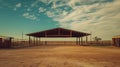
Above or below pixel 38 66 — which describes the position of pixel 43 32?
above

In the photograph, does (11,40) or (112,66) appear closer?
(112,66)

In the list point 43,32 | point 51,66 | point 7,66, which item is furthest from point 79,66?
point 43,32

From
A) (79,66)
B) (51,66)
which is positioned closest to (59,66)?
(51,66)

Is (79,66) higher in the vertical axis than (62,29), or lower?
lower

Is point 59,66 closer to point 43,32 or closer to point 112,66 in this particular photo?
point 112,66

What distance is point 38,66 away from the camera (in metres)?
9.22

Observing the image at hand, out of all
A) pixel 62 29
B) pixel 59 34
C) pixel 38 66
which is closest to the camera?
pixel 38 66

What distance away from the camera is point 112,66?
936cm

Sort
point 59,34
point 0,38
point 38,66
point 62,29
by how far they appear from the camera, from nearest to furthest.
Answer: point 38,66 < point 0,38 < point 62,29 < point 59,34

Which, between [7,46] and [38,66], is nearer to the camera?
[38,66]

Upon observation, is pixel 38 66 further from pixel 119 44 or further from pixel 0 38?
pixel 119 44

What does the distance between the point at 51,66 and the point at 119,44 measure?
3154 centimetres

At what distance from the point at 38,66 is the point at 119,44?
31.9 metres

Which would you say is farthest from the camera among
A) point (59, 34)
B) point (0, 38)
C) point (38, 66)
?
point (59, 34)
